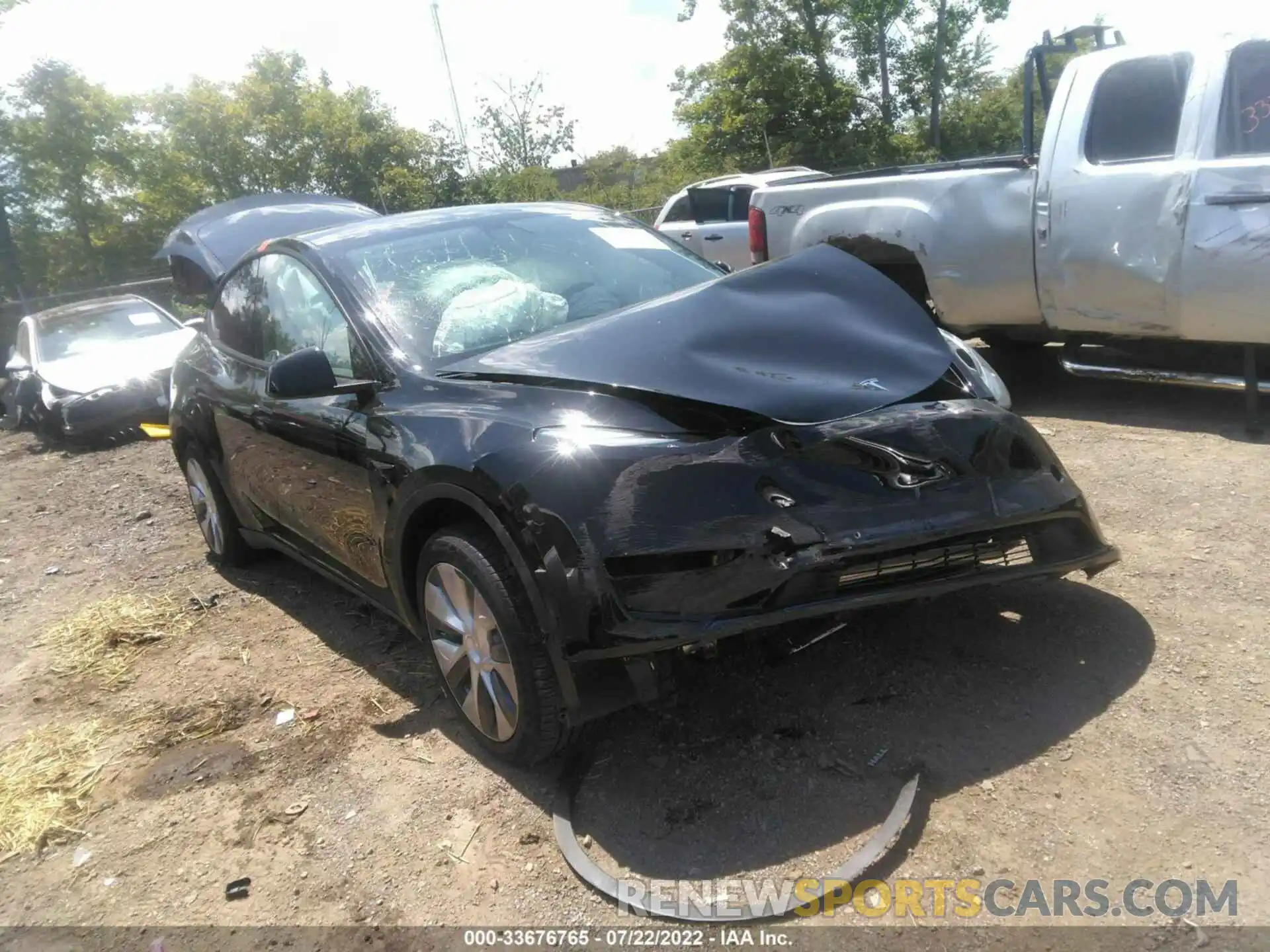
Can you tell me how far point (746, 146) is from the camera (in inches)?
1222

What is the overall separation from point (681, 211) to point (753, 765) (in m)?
10.4

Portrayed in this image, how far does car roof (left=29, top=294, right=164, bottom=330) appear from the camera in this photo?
11.6m

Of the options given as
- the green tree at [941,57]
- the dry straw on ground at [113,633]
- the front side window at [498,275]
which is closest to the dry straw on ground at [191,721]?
the dry straw on ground at [113,633]

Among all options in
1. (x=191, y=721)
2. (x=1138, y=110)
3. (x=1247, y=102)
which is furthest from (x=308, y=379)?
(x=1247, y=102)

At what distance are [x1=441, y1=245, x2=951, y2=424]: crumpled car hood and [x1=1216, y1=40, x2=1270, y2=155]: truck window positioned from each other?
272cm

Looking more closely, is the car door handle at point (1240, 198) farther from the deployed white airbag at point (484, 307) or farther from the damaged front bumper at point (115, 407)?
the damaged front bumper at point (115, 407)

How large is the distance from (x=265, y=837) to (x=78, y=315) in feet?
35.5

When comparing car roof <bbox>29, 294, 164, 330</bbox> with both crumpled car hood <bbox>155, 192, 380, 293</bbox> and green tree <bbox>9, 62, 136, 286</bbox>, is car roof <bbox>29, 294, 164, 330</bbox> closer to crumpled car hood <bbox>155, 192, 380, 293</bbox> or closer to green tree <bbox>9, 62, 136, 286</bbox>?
crumpled car hood <bbox>155, 192, 380, 293</bbox>

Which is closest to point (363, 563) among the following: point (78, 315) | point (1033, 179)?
point (1033, 179)

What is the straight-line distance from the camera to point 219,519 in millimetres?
4984

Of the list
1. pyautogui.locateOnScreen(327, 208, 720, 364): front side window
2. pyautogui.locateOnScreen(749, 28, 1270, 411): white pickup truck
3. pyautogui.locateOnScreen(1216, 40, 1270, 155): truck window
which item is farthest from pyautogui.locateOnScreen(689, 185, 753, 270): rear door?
pyautogui.locateOnScreen(327, 208, 720, 364): front side window

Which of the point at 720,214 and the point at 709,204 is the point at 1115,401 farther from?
the point at 709,204

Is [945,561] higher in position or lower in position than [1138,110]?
lower

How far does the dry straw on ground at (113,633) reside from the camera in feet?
14.1
